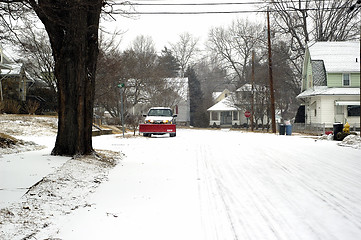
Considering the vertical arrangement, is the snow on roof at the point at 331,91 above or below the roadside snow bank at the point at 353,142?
above

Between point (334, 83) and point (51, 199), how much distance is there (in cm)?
3747

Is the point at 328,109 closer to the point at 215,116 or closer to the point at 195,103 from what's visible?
the point at 215,116

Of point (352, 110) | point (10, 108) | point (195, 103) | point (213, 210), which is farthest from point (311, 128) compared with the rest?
point (195, 103)

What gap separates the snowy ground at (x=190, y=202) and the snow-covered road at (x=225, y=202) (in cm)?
1

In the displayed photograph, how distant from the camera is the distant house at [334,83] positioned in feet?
126

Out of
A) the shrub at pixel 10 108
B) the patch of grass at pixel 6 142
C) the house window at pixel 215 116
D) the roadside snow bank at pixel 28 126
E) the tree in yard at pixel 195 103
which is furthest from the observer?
the house window at pixel 215 116

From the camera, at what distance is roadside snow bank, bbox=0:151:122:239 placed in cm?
512

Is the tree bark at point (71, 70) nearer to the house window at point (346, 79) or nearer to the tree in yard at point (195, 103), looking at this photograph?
the house window at point (346, 79)

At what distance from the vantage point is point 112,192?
7641mm

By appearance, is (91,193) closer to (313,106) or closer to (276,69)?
(313,106)

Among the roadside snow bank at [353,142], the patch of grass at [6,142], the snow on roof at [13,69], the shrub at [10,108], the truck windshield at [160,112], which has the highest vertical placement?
the snow on roof at [13,69]

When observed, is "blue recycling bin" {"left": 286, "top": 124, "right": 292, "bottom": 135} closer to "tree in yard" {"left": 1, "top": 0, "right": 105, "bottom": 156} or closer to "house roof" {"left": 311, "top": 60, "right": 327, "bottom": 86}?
"house roof" {"left": 311, "top": 60, "right": 327, "bottom": 86}

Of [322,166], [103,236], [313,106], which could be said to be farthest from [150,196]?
[313,106]

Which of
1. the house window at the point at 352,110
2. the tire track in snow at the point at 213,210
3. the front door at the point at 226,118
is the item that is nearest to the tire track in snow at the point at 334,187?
the tire track in snow at the point at 213,210
